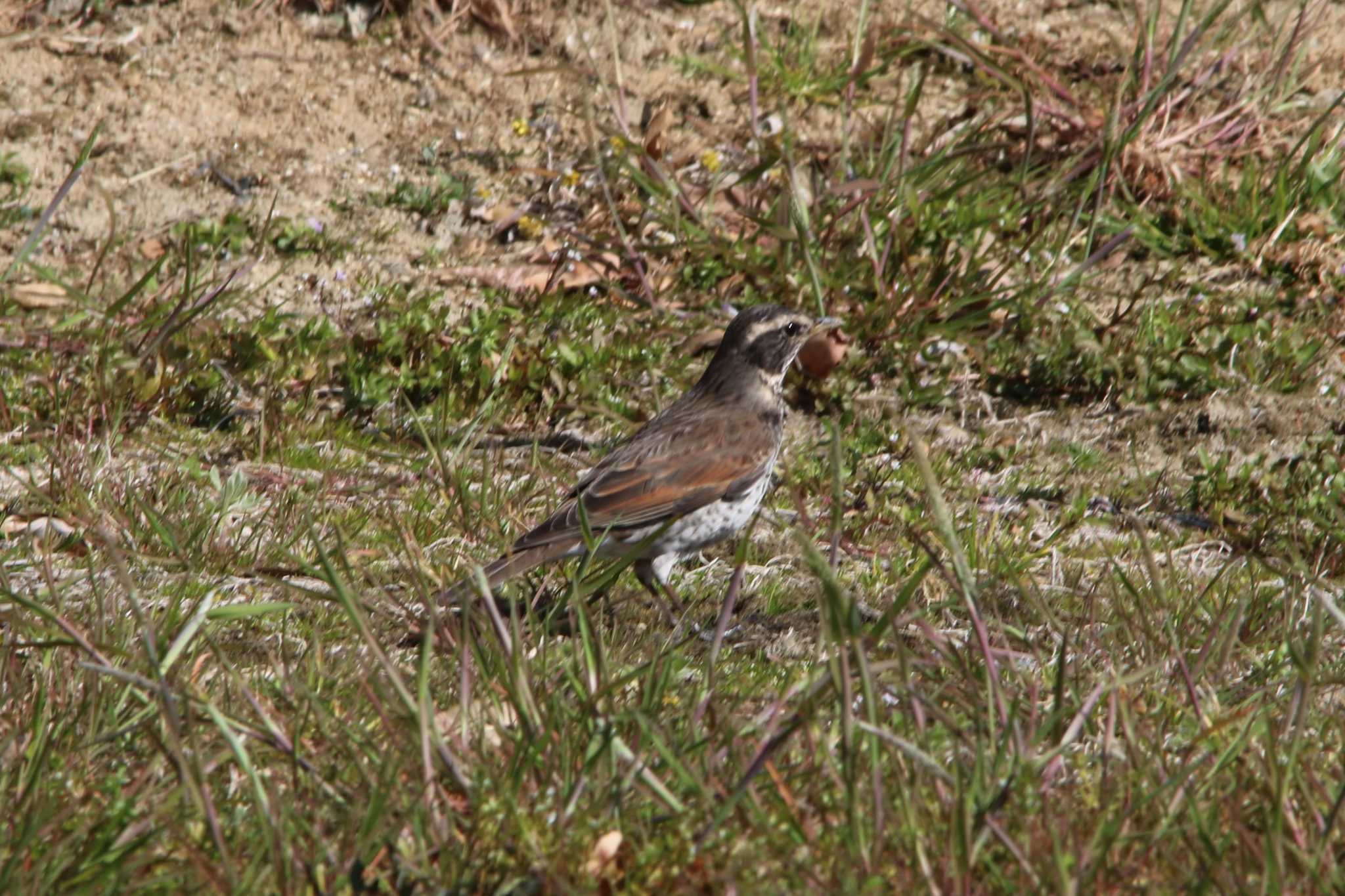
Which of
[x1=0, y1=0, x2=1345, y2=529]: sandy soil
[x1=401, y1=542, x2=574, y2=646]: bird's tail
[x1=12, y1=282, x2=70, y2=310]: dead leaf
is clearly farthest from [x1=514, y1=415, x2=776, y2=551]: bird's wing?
[x1=12, y1=282, x2=70, y2=310]: dead leaf

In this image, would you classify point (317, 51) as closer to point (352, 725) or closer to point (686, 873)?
point (352, 725)

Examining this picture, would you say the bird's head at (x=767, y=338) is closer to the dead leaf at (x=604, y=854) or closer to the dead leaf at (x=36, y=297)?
the dead leaf at (x=36, y=297)

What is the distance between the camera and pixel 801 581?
247 inches

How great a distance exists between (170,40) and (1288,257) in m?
6.29

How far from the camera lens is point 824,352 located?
7.78 metres

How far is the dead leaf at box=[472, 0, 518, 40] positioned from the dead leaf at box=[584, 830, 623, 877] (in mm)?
6977

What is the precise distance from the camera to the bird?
630 cm

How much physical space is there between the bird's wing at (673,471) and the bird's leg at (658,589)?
205 millimetres

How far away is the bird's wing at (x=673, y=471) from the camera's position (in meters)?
6.46

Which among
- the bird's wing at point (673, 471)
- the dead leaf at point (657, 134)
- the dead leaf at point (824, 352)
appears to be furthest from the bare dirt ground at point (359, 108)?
the bird's wing at point (673, 471)

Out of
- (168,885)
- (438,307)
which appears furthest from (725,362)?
(168,885)

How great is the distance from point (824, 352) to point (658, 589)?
6.52 feet

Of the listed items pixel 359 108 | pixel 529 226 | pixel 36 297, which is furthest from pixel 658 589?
pixel 359 108

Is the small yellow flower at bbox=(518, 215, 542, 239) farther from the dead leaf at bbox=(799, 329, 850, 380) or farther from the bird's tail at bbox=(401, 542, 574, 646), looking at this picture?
the bird's tail at bbox=(401, 542, 574, 646)
